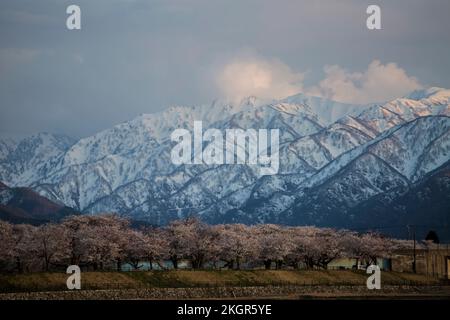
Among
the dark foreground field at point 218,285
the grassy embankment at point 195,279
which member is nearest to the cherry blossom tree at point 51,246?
the dark foreground field at point 218,285

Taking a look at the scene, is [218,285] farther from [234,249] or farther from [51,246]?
[234,249]

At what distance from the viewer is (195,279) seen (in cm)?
11562

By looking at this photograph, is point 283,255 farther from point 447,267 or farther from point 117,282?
point 117,282

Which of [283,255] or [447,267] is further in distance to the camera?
[447,267]

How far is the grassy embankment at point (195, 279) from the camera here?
101 m

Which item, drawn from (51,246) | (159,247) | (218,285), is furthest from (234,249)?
(51,246)

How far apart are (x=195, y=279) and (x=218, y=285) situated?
2754 mm

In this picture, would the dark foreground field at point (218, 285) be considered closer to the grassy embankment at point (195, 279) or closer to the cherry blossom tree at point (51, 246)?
the grassy embankment at point (195, 279)
